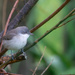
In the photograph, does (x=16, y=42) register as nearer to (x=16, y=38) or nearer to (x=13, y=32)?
(x=16, y=38)

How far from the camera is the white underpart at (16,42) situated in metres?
1.58

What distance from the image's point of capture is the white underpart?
1.58 metres

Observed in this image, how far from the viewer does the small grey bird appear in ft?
5.27

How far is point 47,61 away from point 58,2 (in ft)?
2.12

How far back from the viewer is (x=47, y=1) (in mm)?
1845

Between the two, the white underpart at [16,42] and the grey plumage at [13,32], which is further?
the grey plumage at [13,32]

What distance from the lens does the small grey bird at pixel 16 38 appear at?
5.27 ft

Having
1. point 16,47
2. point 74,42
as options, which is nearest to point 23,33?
point 16,47

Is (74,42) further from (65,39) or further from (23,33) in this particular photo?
(23,33)

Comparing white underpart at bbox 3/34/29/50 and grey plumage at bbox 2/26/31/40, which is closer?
white underpart at bbox 3/34/29/50

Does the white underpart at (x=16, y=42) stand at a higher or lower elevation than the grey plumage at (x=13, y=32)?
lower

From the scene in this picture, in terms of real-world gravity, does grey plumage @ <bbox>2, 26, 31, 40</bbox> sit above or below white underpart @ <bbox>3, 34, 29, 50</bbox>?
above

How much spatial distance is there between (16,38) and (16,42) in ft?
0.23

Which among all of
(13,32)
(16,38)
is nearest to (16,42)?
(16,38)
